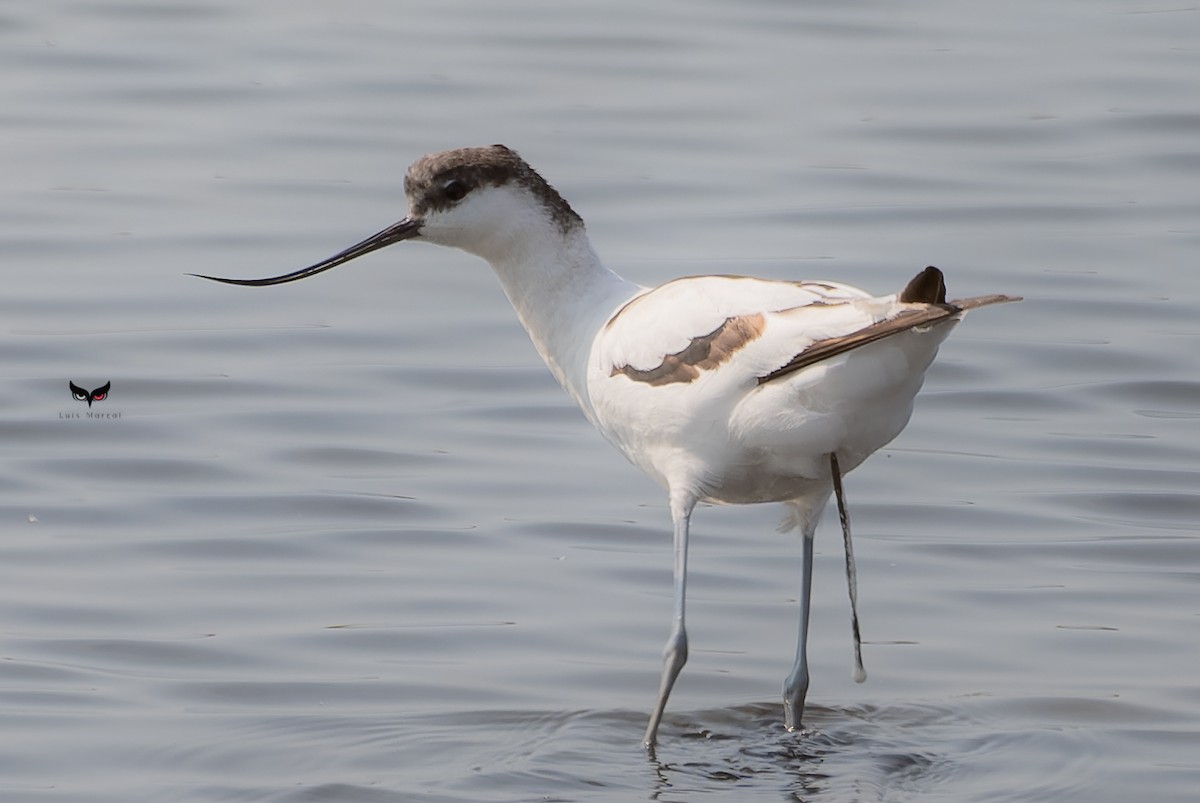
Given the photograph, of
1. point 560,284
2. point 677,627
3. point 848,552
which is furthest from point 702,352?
point 677,627

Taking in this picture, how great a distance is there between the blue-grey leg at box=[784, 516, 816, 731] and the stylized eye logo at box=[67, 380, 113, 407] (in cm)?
427

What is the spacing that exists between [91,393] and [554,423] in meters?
2.09

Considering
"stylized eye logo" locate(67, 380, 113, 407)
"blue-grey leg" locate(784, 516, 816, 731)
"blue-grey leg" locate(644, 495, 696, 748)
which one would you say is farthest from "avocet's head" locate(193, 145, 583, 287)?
"stylized eye logo" locate(67, 380, 113, 407)

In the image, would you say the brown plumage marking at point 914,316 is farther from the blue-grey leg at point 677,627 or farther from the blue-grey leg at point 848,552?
the blue-grey leg at point 677,627

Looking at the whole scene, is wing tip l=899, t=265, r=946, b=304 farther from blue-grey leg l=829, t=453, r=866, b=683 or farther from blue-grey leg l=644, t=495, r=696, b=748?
blue-grey leg l=644, t=495, r=696, b=748

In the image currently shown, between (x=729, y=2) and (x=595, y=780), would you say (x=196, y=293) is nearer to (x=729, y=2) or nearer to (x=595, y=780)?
(x=595, y=780)

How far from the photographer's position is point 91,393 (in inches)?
397

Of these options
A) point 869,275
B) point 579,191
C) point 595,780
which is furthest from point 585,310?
point 579,191

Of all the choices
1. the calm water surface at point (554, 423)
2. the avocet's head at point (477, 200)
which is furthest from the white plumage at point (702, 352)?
the calm water surface at point (554, 423)

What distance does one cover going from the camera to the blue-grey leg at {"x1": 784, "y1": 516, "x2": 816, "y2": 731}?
266 inches

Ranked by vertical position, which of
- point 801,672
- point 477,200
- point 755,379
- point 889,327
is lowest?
point 801,672

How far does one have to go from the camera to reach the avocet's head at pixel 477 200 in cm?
671

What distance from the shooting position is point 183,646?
7.40 metres

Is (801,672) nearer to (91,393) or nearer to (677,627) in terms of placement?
(677,627)
